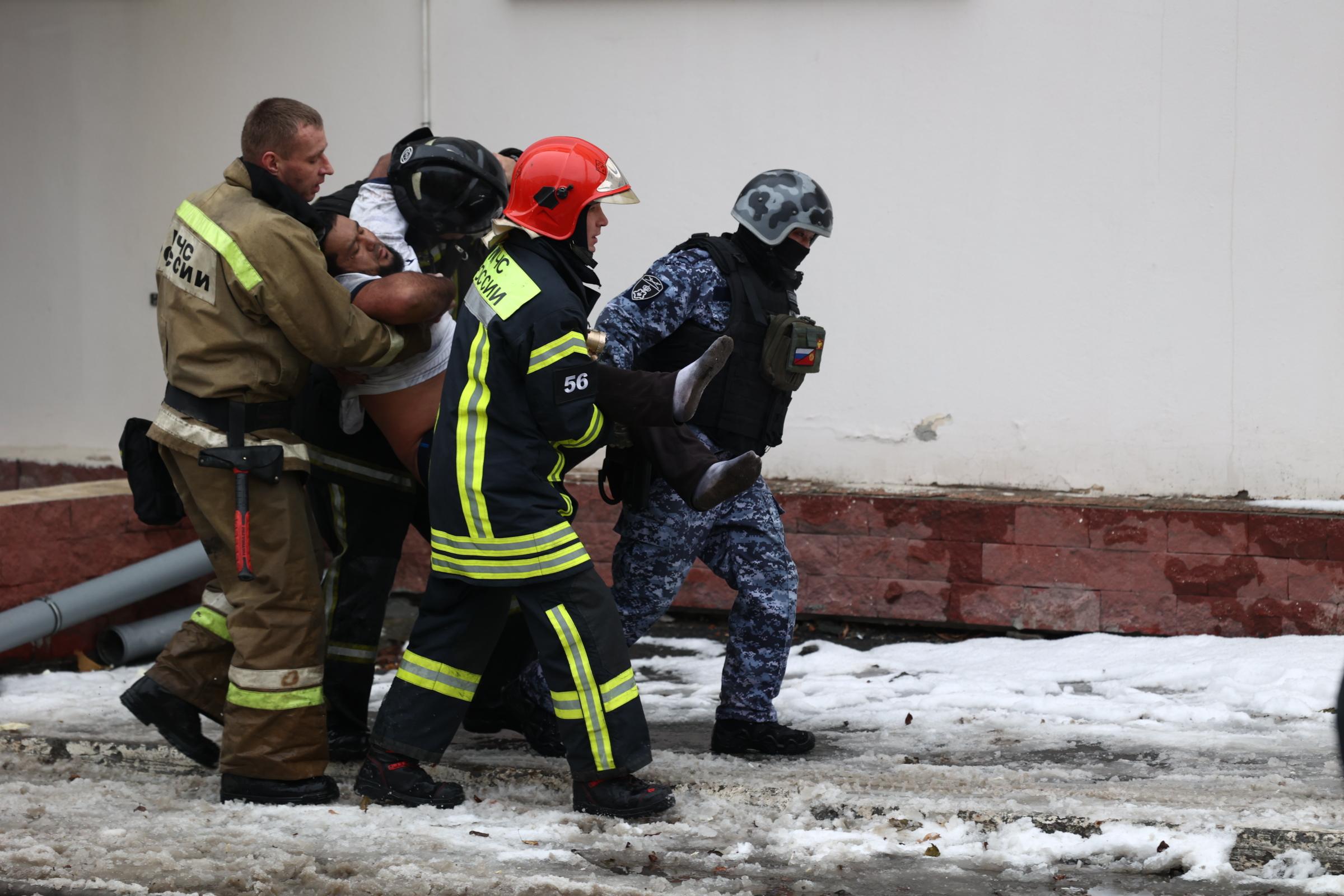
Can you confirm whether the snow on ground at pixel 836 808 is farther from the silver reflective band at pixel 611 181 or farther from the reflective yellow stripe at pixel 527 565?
the silver reflective band at pixel 611 181

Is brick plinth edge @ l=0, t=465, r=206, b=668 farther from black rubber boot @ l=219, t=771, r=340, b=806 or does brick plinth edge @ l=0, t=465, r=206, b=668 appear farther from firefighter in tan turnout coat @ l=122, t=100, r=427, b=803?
black rubber boot @ l=219, t=771, r=340, b=806

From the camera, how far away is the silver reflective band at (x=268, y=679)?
392 cm

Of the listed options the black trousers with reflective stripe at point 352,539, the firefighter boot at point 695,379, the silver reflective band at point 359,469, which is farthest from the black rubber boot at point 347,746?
the firefighter boot at point 695,379

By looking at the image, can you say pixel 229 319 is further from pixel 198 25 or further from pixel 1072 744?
pixel 198 25

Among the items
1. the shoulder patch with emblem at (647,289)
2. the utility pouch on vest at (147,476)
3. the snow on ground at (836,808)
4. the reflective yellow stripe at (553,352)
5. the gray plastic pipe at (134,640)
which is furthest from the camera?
the gray plastic pipe at (134,640)

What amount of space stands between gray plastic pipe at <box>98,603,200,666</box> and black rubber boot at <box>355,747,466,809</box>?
2.30m

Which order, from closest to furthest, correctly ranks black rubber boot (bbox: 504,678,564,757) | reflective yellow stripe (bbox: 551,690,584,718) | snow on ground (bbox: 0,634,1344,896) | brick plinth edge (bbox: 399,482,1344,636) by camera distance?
1. snow on ground (bbox: 0,634,1344,896)
2. reflective yellow stripe (bbox: 551,690,584,718)
3. black rubber boot (bbox: 504,678,564,757)
4. brick plinth edge (bbox: 399,482,1344,636)

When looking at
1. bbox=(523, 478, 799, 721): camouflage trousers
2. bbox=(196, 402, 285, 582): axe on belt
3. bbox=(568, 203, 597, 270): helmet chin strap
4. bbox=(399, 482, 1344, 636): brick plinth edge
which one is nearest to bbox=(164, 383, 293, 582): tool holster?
bbox=(196, 402, 285, 582): axe on belt

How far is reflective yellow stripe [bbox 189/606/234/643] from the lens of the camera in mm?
4262

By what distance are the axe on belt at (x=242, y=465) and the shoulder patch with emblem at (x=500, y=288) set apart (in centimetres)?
70

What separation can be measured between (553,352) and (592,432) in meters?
0.26

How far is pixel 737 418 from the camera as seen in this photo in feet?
14.7

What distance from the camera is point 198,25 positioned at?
7090 mm

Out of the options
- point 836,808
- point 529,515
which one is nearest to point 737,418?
point 529,515
